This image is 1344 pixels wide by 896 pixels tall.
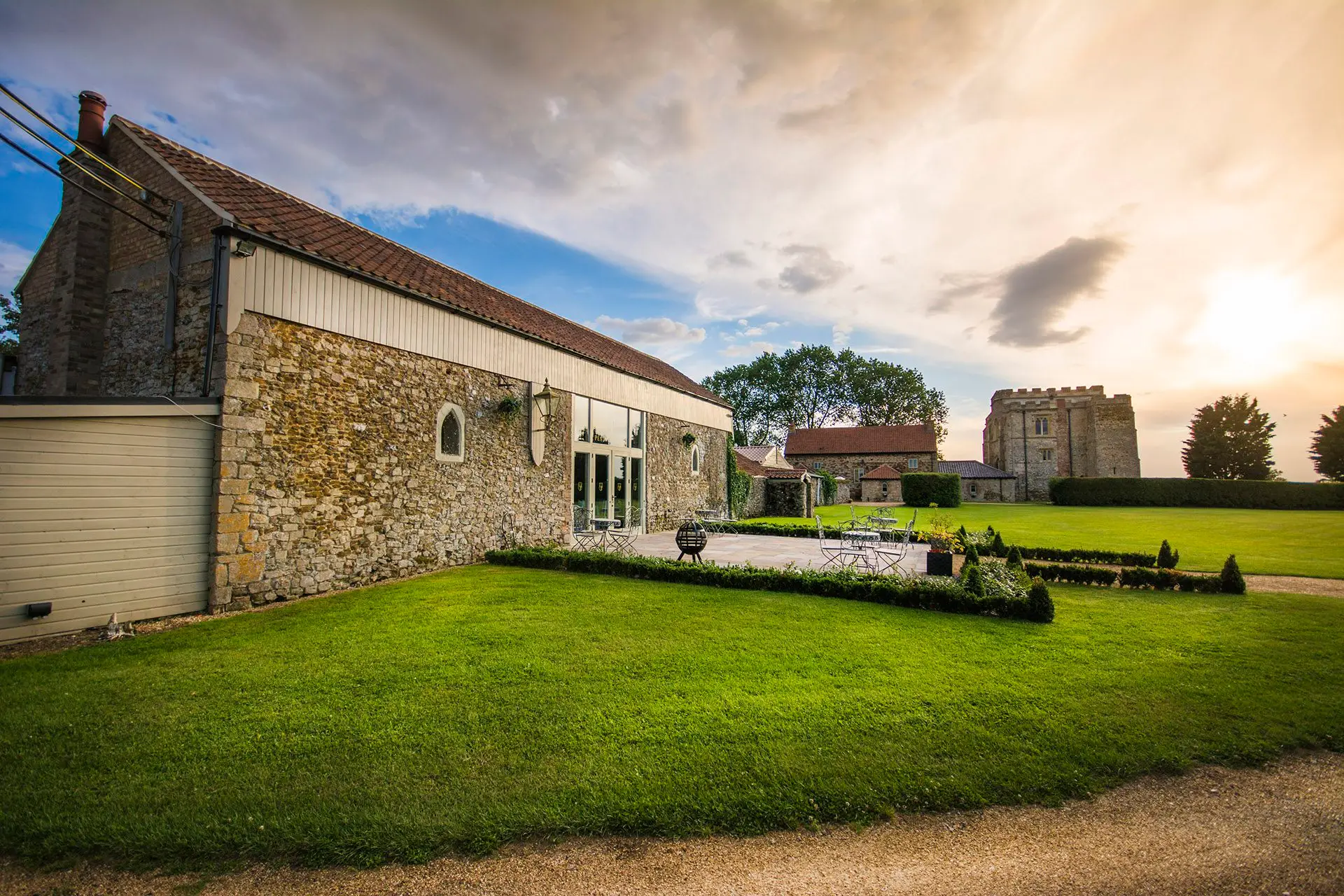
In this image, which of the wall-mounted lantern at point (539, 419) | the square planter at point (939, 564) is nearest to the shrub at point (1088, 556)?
the square planter at point (939, 564)

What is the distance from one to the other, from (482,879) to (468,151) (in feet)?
38.9

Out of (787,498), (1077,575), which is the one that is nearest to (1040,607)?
(1077,575)

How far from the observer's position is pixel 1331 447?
39.1 m

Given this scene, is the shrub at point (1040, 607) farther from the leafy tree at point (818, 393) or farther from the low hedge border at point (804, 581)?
the leafy tree at point (818, 393)

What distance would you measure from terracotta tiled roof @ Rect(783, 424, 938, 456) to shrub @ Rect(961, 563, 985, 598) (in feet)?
127

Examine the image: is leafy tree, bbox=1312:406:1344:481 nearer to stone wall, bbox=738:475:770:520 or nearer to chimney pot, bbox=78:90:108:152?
stone wall, bbox=738:475:770:520

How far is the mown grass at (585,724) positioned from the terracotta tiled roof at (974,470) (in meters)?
41.8

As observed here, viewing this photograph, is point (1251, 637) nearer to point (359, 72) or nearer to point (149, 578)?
point (149, 578)

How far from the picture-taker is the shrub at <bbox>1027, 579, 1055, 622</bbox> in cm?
759

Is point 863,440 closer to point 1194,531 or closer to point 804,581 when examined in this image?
point 1194,531

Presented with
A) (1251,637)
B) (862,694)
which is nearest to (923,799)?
(862,694)

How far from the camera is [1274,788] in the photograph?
3.66 m

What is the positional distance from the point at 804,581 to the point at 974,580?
8.45 feet

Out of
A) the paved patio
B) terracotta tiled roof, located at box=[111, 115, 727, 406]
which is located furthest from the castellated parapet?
terracotta tiled roof, located at box=[111, 115, 727, 406]
